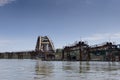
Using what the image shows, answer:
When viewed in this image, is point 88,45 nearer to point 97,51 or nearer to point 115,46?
point 97,51

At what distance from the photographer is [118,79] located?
1490 inches

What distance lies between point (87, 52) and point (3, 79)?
16469 centimetres

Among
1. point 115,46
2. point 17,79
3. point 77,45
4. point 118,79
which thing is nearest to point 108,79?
point 118,79

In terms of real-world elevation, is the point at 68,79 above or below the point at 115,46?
below

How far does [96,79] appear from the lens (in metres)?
37.2

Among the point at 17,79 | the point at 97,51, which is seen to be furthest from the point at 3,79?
the point at 97,51

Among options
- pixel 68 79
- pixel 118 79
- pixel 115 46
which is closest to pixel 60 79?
pixel 68 79

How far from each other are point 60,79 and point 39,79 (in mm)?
2484

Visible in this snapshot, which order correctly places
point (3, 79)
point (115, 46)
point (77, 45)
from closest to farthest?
point (3, 79), point (115, 46), point (77, 45)

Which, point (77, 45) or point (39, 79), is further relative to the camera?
point (77, 45)

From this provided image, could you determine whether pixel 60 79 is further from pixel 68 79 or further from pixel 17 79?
pixel 17 79

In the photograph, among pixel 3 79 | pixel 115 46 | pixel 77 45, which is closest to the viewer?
pixel 3 79

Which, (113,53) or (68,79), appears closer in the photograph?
(68,79)

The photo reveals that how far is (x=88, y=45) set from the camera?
19900 cm
